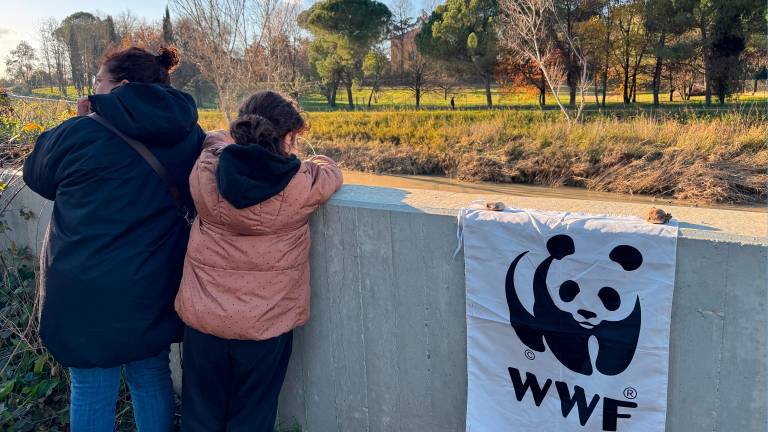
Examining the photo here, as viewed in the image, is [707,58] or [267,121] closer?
[267,121]

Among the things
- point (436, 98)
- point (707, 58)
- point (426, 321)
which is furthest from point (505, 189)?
point (436, 98)

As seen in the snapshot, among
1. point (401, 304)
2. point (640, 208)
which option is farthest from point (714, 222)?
point (401, 304)

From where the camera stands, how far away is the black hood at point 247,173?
1.93m

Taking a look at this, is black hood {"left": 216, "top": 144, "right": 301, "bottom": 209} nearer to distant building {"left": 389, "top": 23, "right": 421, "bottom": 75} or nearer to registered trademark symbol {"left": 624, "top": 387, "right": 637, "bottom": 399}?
registered trademark symbol {"left": 624, "top": 387, "right": 637, "bottom": 399}

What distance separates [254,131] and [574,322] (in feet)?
4.00

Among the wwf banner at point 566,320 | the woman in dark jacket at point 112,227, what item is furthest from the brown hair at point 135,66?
the wwf banner at point 566,320

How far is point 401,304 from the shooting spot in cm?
224

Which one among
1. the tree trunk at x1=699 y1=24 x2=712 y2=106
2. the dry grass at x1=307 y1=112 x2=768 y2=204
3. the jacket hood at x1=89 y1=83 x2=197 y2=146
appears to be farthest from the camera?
the tree trunk at x1=699 y1=24 x2=712 y2=106

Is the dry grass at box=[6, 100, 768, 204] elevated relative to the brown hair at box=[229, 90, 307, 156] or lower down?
lower down

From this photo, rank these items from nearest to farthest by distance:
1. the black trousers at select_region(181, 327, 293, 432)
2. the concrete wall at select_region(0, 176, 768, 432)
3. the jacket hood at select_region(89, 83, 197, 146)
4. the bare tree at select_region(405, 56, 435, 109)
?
the concrete wall at select_region(0, 176, 768, 432) < the jacket hood at select_region(89, 83, 197, 146) < the black trousers at select_region(181, 327, 293, 432) < the bare tree at select_region(405, 56, 435, 109)

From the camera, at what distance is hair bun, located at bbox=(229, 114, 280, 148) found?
196 centimetres

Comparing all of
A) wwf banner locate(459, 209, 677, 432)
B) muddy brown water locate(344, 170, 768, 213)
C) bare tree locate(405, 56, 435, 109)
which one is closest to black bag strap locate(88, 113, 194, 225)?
wwf banner locate(459, 209, 677, 432)

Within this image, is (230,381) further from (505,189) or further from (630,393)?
(505,189)

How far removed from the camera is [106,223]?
2.05 meters
